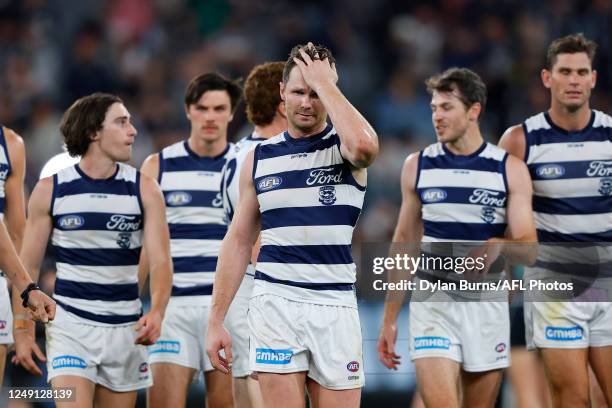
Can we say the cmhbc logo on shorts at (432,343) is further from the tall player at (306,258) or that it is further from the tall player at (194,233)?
the tall player at (306,258)

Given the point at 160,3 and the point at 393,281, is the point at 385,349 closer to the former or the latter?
the point at 393,281

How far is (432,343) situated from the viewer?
7.78 m

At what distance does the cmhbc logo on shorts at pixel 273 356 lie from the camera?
6.07 metres

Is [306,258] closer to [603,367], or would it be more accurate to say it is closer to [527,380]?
[603,367]

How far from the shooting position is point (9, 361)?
10.0 meters

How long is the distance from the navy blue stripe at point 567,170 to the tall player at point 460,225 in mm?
289

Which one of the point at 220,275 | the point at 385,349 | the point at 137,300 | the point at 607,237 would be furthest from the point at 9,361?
the point at 607,237

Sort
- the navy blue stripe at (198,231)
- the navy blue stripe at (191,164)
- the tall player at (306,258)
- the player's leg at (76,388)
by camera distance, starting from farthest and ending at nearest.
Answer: the navy blue stripe at (191,164)
the navy blue stripe at (198,231)
the player's leg at (76,388)
the tall player at (306,258)

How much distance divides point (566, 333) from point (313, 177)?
2.69 meters

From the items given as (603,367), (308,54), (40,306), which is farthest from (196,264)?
(603,367)

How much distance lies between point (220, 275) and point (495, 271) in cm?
243

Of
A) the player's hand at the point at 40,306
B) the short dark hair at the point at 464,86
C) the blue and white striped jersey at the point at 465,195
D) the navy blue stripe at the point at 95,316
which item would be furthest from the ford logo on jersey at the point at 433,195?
the player's hand at the point at 40,306

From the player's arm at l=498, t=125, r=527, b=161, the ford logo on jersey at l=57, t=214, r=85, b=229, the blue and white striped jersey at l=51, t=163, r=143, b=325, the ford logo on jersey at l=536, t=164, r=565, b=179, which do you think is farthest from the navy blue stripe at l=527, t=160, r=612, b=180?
the ford logo on jersey at l=57, t=214, r=85, b=229

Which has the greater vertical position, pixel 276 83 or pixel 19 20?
pixel 19 20
